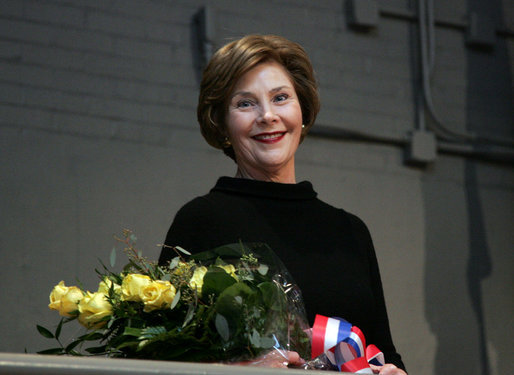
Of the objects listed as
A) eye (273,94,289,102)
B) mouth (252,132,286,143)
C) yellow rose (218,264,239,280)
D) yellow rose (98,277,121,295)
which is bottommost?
yellow rose (98,277,121,295)

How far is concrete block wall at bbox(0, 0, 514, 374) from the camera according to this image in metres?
3.46

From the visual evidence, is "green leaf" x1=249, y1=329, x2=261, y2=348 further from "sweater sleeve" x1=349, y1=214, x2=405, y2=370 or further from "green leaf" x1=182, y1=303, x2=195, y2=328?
"sweater sleeve" x1=349, y1=214, x2=405, y2=370

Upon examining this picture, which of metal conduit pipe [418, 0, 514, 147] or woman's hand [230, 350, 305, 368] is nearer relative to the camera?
woman's hand [230, 350, 305, 368]

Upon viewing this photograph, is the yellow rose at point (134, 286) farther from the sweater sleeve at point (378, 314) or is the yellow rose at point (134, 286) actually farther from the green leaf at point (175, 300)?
the sweater sleeve at point (378, 314)

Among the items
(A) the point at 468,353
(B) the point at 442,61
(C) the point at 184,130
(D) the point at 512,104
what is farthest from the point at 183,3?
(A) the point at 468,353

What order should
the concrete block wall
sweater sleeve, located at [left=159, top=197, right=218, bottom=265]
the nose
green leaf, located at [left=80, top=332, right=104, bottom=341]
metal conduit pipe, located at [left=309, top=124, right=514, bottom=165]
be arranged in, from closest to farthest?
green leaf, located at [left=80, top=332, right=104, bottom=341], sweater sleeve, located at [left=159, top=197, right=218, bottom=265], the nose, the concrete block wall, metal conduit pipe, located at [left=309, top=124, right=514, bottom=165]

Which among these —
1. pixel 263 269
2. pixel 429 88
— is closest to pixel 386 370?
pixel 263 269

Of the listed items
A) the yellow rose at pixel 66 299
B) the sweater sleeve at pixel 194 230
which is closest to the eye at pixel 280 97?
the sweater sleeve at pixel 194 230

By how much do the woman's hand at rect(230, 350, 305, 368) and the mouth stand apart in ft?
2.78

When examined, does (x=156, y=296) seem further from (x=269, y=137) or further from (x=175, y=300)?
(x=269, y=137)

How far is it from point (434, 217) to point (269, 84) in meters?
2.30

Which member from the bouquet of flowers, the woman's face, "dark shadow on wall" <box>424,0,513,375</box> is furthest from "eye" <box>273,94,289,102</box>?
"dark shadow on wall" <box>424,0,513,375</box>

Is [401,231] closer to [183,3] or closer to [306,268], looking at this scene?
[183,3]

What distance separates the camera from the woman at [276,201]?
1972 millimetres
